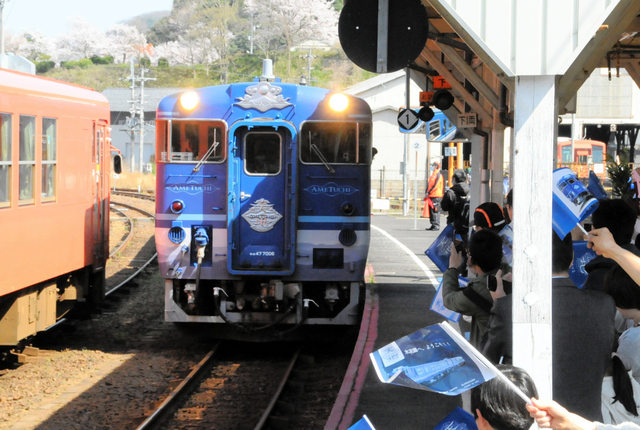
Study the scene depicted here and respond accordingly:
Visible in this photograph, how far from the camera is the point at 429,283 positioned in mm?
13031

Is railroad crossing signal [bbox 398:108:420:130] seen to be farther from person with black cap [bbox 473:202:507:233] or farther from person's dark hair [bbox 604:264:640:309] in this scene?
person's dark hair [bbox 604:264:640:309]

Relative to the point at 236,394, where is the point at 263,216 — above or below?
above

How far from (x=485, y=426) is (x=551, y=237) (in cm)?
123

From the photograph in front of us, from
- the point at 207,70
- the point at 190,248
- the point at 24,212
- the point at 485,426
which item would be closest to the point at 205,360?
the point at 190,248

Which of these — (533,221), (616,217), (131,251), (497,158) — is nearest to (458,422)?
(533,221)

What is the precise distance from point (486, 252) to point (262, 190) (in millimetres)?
4580

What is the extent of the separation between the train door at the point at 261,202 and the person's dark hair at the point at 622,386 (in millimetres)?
5548

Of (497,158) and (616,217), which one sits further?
(497,158)

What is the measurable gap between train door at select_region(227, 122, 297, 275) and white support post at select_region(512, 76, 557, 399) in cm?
530

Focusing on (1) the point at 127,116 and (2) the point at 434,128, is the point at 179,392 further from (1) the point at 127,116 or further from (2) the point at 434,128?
(1) the point at 127,116

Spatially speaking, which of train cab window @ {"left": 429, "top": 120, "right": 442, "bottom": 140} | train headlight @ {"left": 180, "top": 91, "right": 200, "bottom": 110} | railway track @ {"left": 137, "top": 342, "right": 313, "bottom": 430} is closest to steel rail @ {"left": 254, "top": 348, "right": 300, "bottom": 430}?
railway track @ {"left": 137, "top": 342, "right": 313, "bottom": 430}

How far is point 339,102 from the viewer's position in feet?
29.0

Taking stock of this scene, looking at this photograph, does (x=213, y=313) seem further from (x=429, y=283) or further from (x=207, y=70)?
(x=207, y=70)

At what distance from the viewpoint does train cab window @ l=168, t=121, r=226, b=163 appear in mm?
8852
